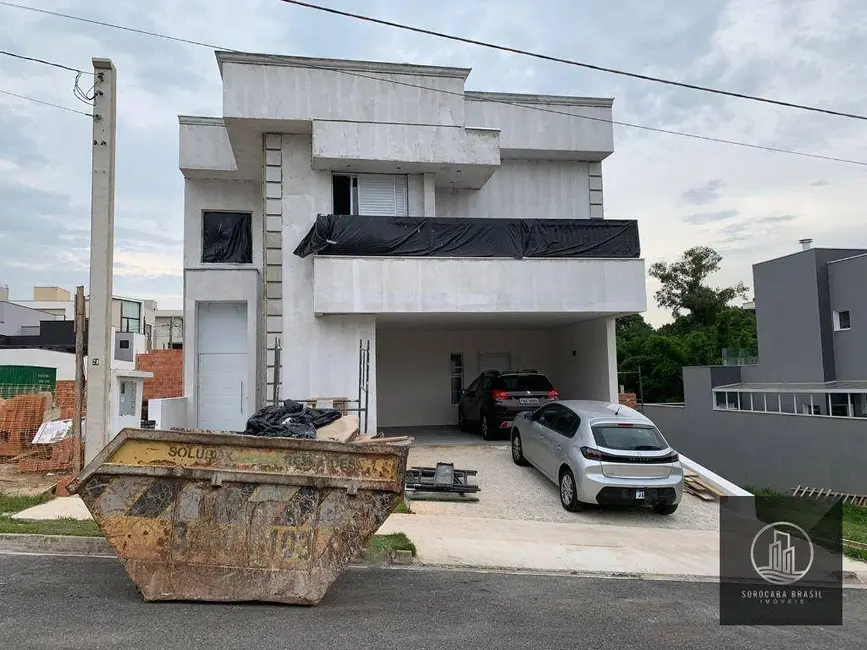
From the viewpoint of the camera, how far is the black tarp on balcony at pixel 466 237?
1295 cm

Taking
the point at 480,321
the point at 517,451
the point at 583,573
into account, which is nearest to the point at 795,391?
the point at 480,321

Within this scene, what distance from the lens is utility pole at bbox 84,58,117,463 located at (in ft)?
30.4

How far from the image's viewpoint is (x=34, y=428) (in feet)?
42.0

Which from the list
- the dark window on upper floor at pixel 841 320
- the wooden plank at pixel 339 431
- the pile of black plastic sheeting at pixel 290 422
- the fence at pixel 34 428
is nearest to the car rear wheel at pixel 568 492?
the wooden plank at pixel 339 431

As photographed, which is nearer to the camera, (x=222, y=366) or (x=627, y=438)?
(x=627, y=438)

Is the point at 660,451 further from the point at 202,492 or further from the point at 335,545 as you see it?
the point at 202,492

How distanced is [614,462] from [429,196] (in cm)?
783

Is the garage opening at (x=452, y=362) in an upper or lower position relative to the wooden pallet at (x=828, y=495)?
upper

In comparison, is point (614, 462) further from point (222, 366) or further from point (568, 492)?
point (222, 366)

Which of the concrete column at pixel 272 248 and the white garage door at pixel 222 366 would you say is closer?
the concrete column at pixel 272 248

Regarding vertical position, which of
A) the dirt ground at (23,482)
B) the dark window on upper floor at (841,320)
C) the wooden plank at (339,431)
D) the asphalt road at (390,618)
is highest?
the dark window on upper floor at (841,320)

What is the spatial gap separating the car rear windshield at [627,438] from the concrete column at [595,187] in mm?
8514

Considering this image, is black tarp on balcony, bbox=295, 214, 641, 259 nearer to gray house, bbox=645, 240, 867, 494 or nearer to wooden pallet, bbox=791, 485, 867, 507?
wooden pallet, bbox=791, 485, 867, 507

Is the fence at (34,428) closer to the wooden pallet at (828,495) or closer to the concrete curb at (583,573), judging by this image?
the concrete curb at (583,573)
